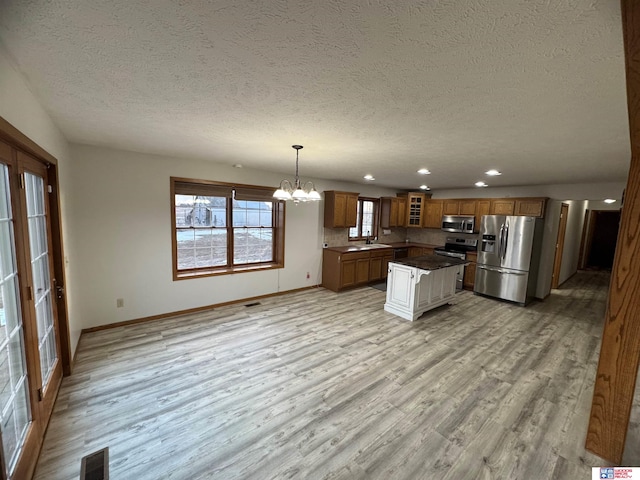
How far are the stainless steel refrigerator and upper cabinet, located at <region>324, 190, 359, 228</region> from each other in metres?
2.82

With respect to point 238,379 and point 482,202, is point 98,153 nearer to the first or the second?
point 238,379

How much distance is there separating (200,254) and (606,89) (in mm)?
4834

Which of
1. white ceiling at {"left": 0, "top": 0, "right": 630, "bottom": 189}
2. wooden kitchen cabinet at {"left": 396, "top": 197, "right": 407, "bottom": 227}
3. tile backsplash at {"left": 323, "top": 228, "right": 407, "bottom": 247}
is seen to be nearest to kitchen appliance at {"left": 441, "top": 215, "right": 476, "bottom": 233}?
wooden kitchen cabinet at {"left": 396, "top": 197, "right": 407, "bottom": 227}

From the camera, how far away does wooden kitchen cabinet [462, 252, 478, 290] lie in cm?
612

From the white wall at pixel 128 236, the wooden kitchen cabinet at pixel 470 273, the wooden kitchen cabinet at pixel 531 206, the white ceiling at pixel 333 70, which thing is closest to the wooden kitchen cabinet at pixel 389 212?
the wooden kitchen cabinet at pixel 470 273

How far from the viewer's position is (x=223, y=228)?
4625 mm

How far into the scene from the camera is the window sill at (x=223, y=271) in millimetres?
4211

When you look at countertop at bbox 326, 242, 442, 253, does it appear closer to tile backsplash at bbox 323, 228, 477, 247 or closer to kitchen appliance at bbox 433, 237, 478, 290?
tile backsplash at bbox 323, 228, 477, 247

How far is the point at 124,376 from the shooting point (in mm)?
2646

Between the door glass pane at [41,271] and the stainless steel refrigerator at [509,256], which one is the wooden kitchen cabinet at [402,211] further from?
the door glass pane at [41,271]

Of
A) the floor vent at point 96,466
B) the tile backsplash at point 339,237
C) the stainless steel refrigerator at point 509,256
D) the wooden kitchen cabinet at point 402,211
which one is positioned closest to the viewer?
the floor vent at point 96,466

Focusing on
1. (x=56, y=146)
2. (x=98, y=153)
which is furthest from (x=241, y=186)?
(x=56, y=146)

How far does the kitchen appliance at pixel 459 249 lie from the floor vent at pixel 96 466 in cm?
652

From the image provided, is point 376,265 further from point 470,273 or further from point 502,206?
point 502,206
